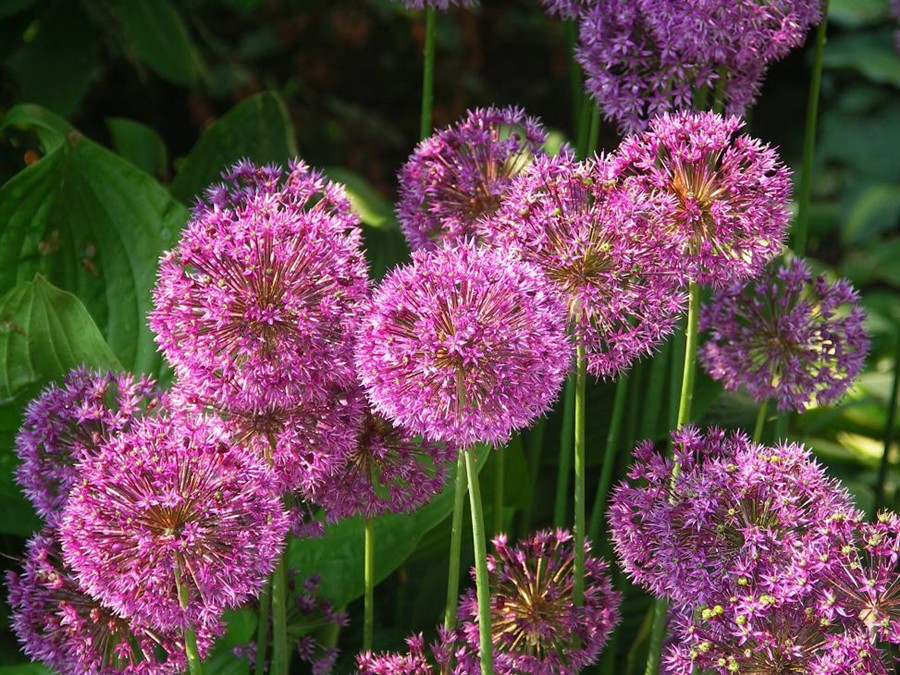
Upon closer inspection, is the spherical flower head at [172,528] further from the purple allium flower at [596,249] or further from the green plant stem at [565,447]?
the green plant stem at [565,447]

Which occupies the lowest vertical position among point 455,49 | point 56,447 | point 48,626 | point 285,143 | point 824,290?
point 48,626

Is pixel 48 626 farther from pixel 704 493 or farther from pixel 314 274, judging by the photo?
pixel 704 493

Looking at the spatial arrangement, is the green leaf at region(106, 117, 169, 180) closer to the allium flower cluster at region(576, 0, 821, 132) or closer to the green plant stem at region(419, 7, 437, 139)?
the green plant stem at region(419, 7, 437, 139)

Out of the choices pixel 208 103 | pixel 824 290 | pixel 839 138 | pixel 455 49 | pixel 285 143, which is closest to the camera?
pixel 824 290

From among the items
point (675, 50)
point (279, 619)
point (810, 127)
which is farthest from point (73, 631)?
point (810, 127)

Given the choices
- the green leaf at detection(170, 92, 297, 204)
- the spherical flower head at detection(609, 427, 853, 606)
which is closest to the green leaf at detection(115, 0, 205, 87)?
the green leaf at detection(170, 92, 297, 204)

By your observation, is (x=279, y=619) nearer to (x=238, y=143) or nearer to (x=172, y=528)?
(x=172, y=528)

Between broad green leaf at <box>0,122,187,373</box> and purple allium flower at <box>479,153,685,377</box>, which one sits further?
broad green leaf at <box>0,122,187,373</box>

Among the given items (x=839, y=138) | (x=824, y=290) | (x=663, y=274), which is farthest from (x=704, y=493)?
(x=839, y=138)
